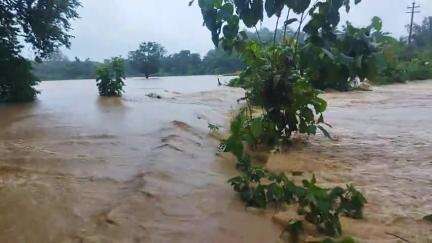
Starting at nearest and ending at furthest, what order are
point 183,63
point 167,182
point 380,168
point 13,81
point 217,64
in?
point 167,182
point 380,168
point 13,81
point 217,64
point 183,63

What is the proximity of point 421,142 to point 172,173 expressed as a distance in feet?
10.5

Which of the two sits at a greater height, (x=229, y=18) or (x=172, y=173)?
(x=229, y=18)

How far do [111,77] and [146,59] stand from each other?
34.7 metres

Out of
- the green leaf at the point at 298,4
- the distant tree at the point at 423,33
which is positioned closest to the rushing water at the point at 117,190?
the green leaf at the point at 298,4

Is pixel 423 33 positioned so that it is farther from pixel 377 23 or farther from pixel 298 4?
pixel 298 4

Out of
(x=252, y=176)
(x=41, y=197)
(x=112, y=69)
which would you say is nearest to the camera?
(x=41, y=197)

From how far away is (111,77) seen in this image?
13.9 m

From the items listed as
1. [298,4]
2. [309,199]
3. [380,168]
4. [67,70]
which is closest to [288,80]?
[380,168]

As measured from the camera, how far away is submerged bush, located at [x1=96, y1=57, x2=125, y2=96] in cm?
1369

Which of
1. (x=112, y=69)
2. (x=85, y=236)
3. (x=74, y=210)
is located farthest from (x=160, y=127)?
(x=112, y=69)

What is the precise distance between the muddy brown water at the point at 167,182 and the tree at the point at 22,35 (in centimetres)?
645

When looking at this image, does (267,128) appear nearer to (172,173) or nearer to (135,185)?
(172,173)

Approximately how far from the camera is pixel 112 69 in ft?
45.5

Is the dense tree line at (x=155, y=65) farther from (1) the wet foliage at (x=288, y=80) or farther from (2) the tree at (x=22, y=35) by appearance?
(1) the wet foliage at (x=288, y=80)
